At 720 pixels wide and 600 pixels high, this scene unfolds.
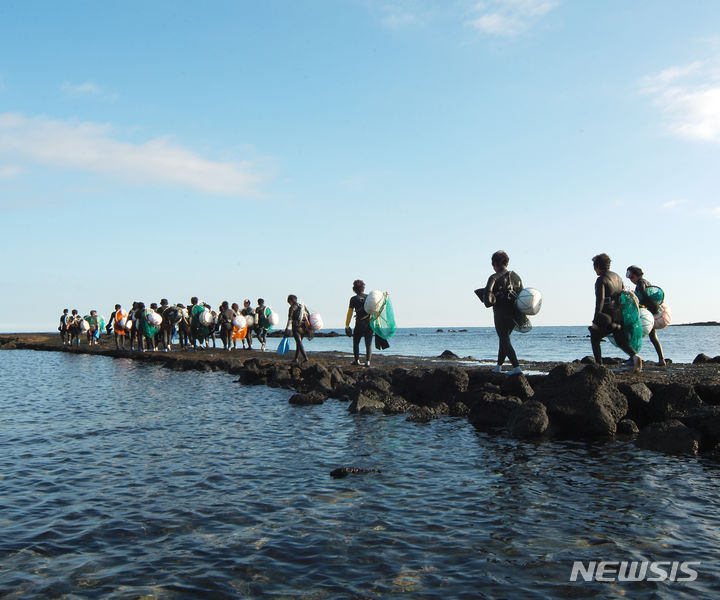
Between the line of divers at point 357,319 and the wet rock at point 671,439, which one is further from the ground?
the line of divers at point 357,319

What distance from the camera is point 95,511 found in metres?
7.32

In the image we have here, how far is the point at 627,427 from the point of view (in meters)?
11.6

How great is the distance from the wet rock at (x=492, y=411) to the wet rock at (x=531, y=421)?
3.29 ft

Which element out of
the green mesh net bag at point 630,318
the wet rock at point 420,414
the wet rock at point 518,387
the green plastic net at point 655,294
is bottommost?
the wet rock at point 420,414

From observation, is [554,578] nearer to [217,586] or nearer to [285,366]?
[217,586]

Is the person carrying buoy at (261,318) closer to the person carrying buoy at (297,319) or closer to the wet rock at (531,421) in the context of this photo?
the person carrying buoy at (297,319)

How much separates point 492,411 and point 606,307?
3.66 meters

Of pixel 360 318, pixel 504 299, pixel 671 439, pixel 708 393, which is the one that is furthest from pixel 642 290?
pixel 360 318

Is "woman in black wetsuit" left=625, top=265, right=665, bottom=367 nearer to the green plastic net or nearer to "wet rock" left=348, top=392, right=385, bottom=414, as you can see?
the green plastic net

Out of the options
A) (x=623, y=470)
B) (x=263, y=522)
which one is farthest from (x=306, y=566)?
(x=623, y=470)

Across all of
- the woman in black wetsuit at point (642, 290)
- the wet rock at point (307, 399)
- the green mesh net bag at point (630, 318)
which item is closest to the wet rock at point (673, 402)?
the green mesh net bag at point (630, 318)

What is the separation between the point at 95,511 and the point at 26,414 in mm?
9986

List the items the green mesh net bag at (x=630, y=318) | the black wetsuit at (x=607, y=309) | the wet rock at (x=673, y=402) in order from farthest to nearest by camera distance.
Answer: the green mesh net bag at (x=630, y=318) → the black wetsuit at (x=607, y=309) → the wet rock at (x=673, y=402)

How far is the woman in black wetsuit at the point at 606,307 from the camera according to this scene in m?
13.4
